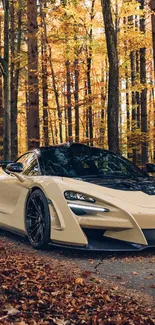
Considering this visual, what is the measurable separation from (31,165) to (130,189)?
5.73 ft

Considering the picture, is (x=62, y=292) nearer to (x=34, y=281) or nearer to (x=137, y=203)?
(x=34, y=281)

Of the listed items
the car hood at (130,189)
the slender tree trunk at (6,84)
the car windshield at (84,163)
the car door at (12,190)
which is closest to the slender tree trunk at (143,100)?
the slender tree trunk at (6,84)

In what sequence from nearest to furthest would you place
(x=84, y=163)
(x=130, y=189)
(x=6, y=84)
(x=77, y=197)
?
1. (x=77, y=197)
2. (x=130, y=189)
3. (x=84, y=163)
4. (x=6, y=84)

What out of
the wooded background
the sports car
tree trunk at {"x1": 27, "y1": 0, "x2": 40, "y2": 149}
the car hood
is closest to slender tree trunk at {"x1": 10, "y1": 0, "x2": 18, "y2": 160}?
the wooded background

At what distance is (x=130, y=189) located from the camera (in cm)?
513

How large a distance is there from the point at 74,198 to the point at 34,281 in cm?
140

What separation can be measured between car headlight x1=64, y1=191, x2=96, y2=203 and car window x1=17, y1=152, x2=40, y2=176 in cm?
97

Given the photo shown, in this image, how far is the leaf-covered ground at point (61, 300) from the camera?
2.86 m

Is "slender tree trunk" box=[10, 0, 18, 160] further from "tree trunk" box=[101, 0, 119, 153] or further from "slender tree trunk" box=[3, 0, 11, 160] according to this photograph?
"tree trunk" box=[101, 0, 119, 153]

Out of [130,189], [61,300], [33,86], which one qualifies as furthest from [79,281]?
[33,86]

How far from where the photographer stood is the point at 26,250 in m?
5.35

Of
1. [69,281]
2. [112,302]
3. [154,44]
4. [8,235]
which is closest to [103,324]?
[112,302]

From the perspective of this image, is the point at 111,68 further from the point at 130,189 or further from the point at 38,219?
the point at 38,219

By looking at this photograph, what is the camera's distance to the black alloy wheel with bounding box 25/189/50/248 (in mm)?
5145
